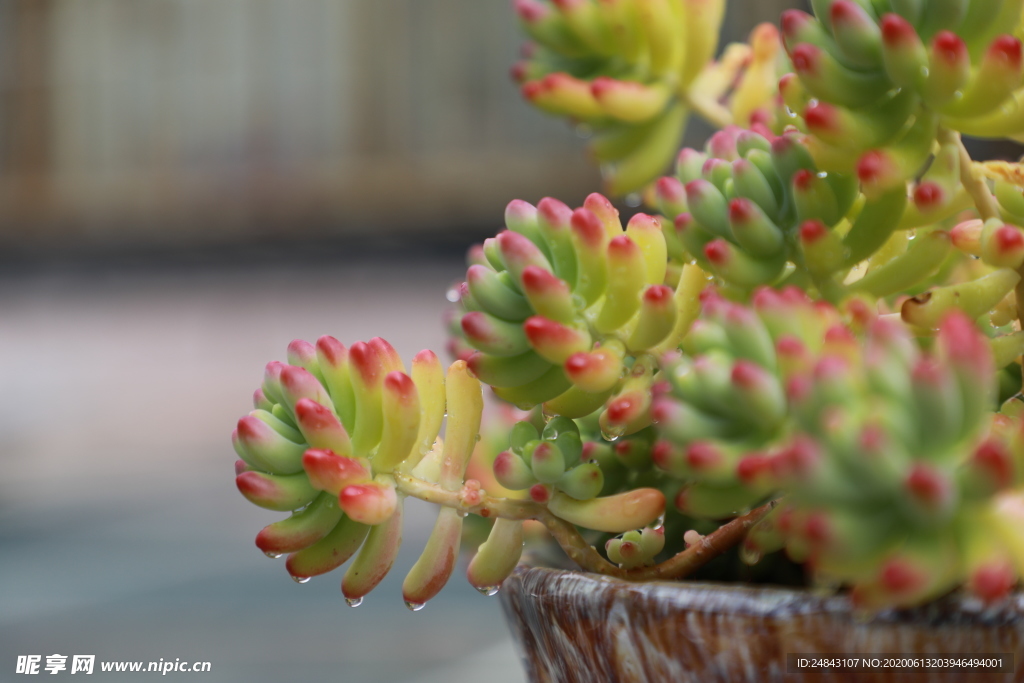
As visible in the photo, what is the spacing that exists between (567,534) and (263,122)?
3.01m

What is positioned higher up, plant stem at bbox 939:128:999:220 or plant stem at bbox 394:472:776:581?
plant stem at bbox 939:128:999:220

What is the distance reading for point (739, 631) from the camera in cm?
26

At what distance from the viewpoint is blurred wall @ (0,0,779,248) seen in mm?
2953

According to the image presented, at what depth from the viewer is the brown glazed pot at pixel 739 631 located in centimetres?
25

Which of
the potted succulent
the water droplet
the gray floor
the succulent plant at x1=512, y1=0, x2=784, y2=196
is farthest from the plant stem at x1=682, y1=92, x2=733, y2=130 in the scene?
the gray floor

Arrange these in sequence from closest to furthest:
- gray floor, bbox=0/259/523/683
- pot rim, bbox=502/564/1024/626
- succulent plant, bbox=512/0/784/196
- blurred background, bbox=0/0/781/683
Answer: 1. pot rim, bbox=502/564/1024/626
2. succulent plant, bbox=512/0/784/196
3. gray floor, bbox=0/259/523/683
4. blurred background, bbox=0/0/781/683

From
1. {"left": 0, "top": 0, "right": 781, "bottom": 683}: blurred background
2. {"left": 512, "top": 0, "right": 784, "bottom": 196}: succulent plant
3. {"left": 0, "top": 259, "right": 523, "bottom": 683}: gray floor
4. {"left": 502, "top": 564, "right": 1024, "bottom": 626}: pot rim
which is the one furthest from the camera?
{"left": 0, "top": 0, "right": 781, "bottom": 683}: blurred background

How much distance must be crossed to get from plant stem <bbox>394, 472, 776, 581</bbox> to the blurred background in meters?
2.24

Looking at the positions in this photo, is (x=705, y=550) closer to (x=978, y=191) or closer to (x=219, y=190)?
(x=978, y=191)

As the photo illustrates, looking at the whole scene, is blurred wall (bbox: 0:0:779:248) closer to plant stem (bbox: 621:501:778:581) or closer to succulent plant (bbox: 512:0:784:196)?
succulent plant (bbox: 512:0:784:196)

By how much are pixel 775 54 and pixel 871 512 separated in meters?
0.40

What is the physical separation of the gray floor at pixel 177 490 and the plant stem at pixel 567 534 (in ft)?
1.55

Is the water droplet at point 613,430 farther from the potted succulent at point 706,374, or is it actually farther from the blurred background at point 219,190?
the blurred background at point 219,190

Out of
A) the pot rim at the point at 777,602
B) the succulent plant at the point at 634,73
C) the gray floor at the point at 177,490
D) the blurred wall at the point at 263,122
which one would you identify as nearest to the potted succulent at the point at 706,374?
the pot rim at the point at 777,602
